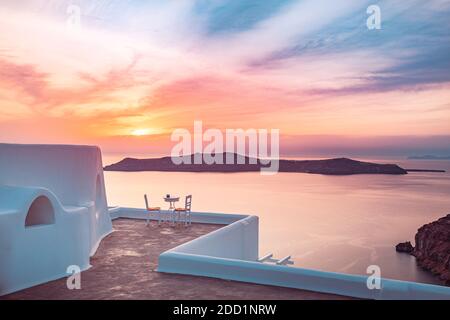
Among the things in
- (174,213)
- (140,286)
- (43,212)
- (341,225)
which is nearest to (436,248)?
(341,225)

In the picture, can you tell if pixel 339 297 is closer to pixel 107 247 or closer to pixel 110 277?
pixel 110 277

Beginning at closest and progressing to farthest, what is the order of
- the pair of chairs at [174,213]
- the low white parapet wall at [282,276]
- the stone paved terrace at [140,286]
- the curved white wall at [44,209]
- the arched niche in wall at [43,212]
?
the low white parapet wall at [282,276] → the stone paved terrace at [140,286] → the curved white wall at [44,209] → the arched niche in wall at [43,212] → the pair of chairs at [174,213]

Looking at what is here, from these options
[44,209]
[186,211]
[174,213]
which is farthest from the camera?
[174,213]

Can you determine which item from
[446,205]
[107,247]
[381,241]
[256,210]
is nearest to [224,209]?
[256,210]

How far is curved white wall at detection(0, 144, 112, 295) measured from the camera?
6641 mm

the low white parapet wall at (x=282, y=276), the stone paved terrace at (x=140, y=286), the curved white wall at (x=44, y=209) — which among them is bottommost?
the stone paved terrace at (x=140, y=286)

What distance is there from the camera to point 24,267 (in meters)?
6.81

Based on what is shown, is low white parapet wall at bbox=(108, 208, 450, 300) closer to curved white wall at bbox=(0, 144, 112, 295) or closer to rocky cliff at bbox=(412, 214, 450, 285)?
curved white wall at bbox=(0, 144, 112, 295)

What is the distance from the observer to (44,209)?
24.6 ft

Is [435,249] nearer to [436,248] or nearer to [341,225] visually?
[436,248]

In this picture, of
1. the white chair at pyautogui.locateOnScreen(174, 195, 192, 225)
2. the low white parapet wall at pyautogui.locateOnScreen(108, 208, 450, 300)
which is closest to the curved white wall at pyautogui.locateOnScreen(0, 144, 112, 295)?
the low white parapet wall at pyautogui.locateOnScreen(108, 208, 450, 300)

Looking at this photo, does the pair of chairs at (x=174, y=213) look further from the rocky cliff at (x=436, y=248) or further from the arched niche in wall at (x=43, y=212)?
the rocky cliff at (x=436, y=248)

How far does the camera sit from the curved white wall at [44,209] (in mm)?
6641

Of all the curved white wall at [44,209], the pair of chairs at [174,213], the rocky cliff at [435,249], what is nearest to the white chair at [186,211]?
the pair of chairs at [174,213]
